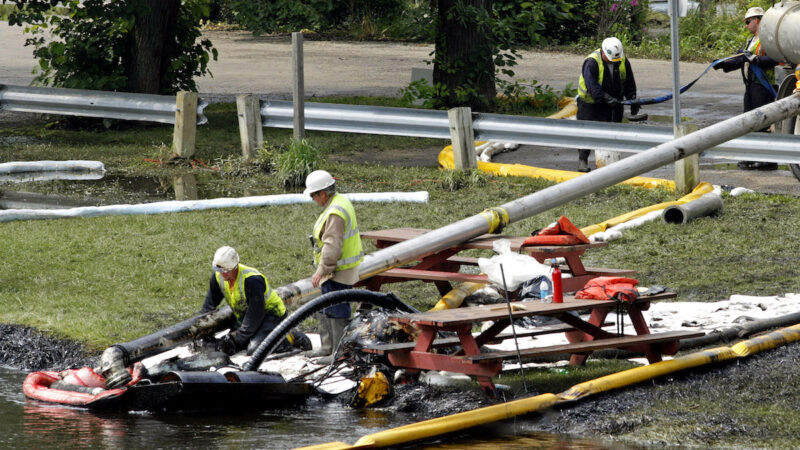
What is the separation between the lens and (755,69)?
15344 mm

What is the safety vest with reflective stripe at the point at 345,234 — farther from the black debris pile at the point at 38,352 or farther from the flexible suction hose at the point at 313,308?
the black debris pile at the point at 38,352

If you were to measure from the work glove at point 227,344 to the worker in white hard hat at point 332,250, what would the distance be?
0.66 meters

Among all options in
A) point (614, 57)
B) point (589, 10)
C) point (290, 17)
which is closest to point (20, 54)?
point (290, 17)

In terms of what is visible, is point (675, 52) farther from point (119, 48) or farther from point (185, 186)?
point (119, 48)

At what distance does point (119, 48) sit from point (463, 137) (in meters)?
7.76

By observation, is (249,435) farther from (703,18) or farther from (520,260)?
(703,18)

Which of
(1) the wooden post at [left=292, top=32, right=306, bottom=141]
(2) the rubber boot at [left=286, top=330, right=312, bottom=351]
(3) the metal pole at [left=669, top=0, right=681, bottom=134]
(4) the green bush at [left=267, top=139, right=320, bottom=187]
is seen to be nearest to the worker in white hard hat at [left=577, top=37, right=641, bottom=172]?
(3) the metal pole at [left=669, top=0, right=681, bottom=134]

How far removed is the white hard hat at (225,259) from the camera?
9031 millimetres

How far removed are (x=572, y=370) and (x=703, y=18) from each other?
76.0 ft

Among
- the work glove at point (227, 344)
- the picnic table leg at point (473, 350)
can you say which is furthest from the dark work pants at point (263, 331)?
the picnic table leg at point (473, 350)

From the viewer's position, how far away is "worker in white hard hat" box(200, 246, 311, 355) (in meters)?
9.13

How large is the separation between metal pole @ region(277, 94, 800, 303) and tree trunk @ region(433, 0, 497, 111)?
322 inches

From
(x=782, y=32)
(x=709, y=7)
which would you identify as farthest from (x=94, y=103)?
(x=709, y=7)

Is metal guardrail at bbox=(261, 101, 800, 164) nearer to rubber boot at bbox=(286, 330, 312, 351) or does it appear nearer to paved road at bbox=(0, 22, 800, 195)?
paved road at bbox=(0, 22, 800, 195)
